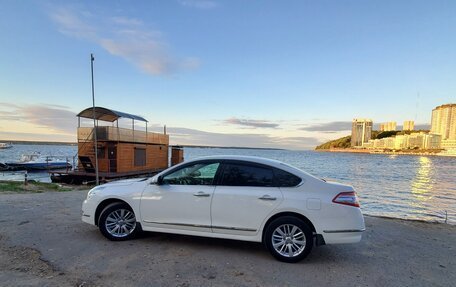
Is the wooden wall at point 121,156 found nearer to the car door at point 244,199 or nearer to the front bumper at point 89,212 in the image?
the front bumper at point 89,212

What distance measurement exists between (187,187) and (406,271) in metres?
3.51

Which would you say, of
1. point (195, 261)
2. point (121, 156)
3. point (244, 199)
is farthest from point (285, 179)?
point (121, 156)

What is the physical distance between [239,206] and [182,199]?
0.96m

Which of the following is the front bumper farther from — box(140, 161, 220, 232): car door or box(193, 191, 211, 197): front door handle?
box(193, 191, 211, 197): front door handle

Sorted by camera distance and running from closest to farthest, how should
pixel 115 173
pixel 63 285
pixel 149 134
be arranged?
1. pixel 63 285
2. pixel 115 173
3. pixel 149 134

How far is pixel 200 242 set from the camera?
490 cm

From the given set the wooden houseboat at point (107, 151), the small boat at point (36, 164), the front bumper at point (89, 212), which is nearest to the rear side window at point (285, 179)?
the front bumper at point (89, 212)

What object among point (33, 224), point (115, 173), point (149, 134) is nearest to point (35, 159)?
point (149, 134)

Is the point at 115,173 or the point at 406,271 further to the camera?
the point at 115,173

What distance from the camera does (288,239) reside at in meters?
4.18

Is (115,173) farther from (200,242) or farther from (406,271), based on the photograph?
(406,271)

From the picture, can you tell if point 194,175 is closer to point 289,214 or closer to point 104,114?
point 289,214

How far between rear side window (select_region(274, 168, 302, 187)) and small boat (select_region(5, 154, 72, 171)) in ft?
124

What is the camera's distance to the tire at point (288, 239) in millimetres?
4098
